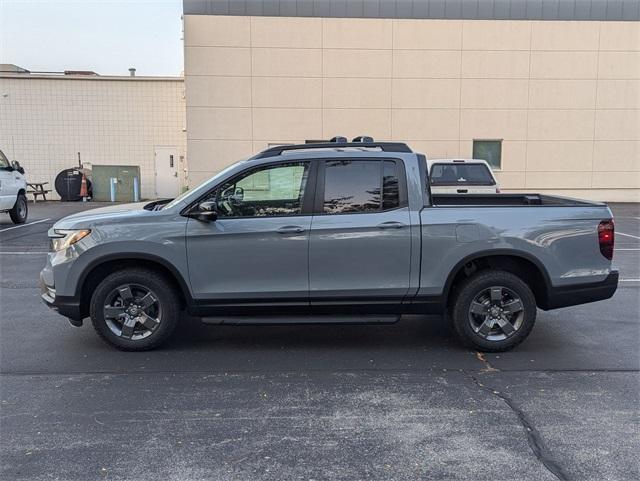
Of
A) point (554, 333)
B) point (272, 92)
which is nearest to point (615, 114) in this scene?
point (272, 92)

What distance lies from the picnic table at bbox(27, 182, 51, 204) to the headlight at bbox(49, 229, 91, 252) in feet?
66.9

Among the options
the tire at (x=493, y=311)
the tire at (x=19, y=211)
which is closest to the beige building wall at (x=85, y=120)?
the tire at (x=19, y=211)

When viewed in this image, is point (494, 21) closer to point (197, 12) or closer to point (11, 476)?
point (197, 12)

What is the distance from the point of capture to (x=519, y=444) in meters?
3.65

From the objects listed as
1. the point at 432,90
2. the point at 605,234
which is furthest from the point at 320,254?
the point at 432,90

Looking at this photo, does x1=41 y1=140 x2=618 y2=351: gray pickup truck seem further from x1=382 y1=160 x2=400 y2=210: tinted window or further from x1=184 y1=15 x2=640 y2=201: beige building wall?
x1=184 y1=15 x2=640 y2=201: beige building wall

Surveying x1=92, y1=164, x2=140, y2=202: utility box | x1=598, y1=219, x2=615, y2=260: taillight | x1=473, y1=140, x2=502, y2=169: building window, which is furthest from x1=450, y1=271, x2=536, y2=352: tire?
x1=92, y1=164, x2=140, y2=202: utility box

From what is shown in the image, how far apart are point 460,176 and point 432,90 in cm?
1039

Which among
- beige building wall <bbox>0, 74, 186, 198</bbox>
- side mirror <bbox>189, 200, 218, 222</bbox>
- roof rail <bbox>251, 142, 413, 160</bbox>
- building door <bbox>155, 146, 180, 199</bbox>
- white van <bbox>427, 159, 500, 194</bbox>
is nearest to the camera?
side mirror <bbox>189, 200, 218, 222</bbox>

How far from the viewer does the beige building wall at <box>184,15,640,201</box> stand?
20.9 meters

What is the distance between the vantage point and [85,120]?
24656mm

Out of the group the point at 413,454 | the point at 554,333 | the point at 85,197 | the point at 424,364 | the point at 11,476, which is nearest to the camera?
the point at 11,476

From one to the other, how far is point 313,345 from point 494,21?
19193mm

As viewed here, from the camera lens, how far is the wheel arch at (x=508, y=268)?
17.4 feet
